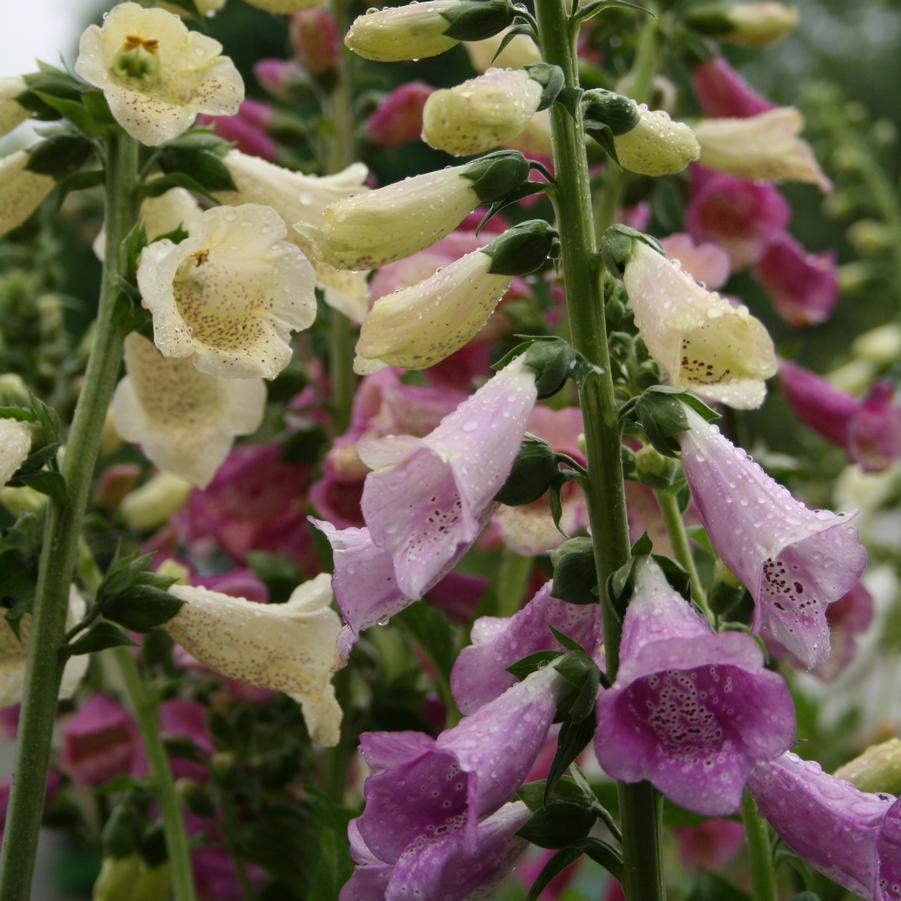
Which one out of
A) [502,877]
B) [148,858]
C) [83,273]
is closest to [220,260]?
[502,877]

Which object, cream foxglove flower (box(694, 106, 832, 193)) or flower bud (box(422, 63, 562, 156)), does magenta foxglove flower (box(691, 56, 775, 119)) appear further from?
flower bud (box(422, 63, 562, 156))

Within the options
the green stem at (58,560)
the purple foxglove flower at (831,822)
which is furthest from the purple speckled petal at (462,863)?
the green stem at (58,560)

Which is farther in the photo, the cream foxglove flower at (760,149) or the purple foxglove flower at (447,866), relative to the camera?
the cream foxglove flower at (760,149)

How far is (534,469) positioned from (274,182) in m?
0.28

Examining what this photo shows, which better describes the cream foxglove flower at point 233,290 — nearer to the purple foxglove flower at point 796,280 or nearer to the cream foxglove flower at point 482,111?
the cream foxglove flower at point 482,111

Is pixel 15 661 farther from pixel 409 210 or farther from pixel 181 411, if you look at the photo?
pixel 409 210

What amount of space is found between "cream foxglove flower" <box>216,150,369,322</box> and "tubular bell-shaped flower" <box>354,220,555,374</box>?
0.58 ft

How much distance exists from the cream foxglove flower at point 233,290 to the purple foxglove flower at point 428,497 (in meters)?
0.13

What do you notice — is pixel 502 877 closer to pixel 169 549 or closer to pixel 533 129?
pixel 533 129

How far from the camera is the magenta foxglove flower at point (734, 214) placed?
1035mm

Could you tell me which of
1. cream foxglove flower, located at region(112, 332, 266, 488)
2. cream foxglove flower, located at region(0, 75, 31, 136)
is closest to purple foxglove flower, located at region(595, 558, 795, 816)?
cream foxglove flower, located at region(112, 332, 266, 488)

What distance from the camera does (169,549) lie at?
1061 mm

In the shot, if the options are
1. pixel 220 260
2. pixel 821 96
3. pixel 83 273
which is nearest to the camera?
pixel 220 260

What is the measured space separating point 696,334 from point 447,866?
0.23 m
